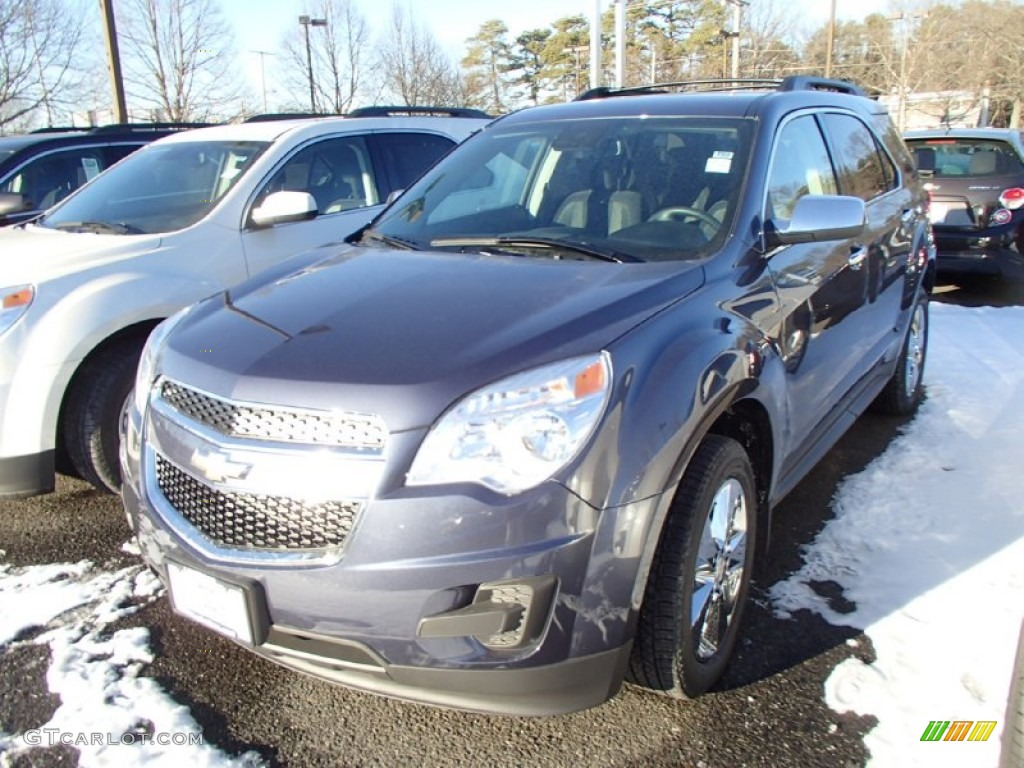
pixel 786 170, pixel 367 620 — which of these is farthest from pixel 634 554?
pixel 786 170

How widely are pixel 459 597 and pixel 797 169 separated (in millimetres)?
2251

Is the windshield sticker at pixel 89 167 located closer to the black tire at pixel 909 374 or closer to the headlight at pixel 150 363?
the headlight at pixel 150 363

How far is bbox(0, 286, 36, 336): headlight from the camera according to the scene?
139 inches

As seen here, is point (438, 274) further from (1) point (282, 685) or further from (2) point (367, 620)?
(1) point (282, 685)

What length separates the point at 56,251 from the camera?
406cm

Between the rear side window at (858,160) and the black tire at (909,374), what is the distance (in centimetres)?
80

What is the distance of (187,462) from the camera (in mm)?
2244

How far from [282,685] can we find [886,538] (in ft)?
7.85

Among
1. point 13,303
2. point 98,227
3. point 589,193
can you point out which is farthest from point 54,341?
point 589,193

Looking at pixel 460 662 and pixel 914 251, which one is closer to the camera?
pixel 460 662

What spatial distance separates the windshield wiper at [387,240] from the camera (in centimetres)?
322

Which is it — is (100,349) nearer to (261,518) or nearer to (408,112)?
(261,518)

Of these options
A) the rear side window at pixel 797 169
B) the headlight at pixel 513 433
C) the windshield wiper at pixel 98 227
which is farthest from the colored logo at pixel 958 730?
the windshield wiper at pixel 98 227

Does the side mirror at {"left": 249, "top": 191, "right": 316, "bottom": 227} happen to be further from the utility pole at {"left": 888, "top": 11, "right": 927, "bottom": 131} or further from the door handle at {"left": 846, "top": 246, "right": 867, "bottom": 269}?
the utility pole at {"left": 888, "top": 11, "right": 927, "bottom": 131}
